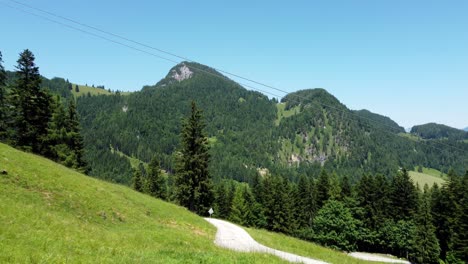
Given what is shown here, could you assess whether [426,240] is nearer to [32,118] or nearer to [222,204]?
[222,204]

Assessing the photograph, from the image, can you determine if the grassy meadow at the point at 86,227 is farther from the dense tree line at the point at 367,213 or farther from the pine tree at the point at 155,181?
the pine tree at the point at 155,181

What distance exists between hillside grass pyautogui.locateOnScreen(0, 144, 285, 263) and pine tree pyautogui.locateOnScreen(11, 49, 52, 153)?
74.0 ft

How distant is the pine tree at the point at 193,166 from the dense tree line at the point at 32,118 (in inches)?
673

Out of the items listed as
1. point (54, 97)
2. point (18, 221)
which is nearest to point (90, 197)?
point (18, 221)

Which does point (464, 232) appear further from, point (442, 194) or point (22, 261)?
point (22, 261)

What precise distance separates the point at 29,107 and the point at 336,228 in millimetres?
61151

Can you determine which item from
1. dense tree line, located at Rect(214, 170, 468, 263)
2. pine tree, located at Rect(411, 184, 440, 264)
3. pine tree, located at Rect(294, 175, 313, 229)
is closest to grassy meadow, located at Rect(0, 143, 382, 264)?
dense tree line, located at Rect(214, 170, 468, 263)

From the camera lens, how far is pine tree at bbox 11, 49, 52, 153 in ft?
156

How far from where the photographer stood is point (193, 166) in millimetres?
52875

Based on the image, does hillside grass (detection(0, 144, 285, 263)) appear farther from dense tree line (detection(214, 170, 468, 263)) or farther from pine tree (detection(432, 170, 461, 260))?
pine tree (detection(432, 170, 461, 260))

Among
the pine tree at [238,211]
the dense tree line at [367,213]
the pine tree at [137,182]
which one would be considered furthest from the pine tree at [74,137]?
the dense tree line at [367,213]

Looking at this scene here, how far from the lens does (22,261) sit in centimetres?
927

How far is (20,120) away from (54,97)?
6850mm

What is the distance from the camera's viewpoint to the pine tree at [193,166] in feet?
171
